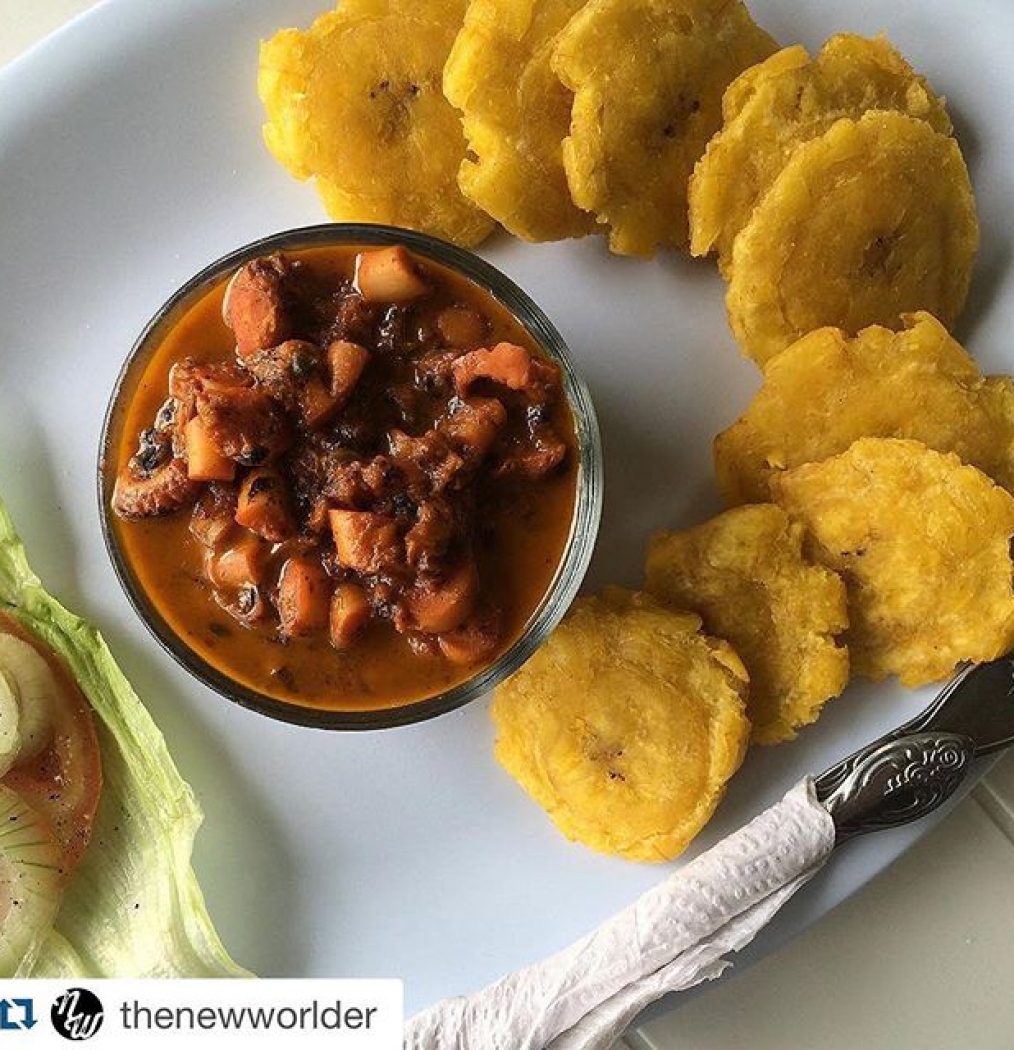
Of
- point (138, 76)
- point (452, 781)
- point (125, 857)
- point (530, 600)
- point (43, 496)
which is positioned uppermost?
point (138, 76)

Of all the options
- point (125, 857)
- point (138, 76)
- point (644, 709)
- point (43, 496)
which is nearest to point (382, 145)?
point (138, 76)

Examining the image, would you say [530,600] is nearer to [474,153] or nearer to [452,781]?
[452,781]

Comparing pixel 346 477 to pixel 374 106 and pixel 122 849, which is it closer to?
pixel 374 106

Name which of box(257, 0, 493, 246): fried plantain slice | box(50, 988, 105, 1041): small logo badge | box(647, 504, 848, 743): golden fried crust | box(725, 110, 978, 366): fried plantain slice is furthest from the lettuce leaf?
box(725, 110, 978, 366): fried plantain slice

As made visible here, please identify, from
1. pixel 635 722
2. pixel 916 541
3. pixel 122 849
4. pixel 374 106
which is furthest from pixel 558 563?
pixel 122 849

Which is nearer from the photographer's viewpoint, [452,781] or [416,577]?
[416,577]

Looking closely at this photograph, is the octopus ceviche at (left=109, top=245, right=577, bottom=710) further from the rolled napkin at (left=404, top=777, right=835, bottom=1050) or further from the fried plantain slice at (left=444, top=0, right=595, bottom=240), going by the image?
the rolled napkin at (left=404, top=777, right=835, bottom=1050)
